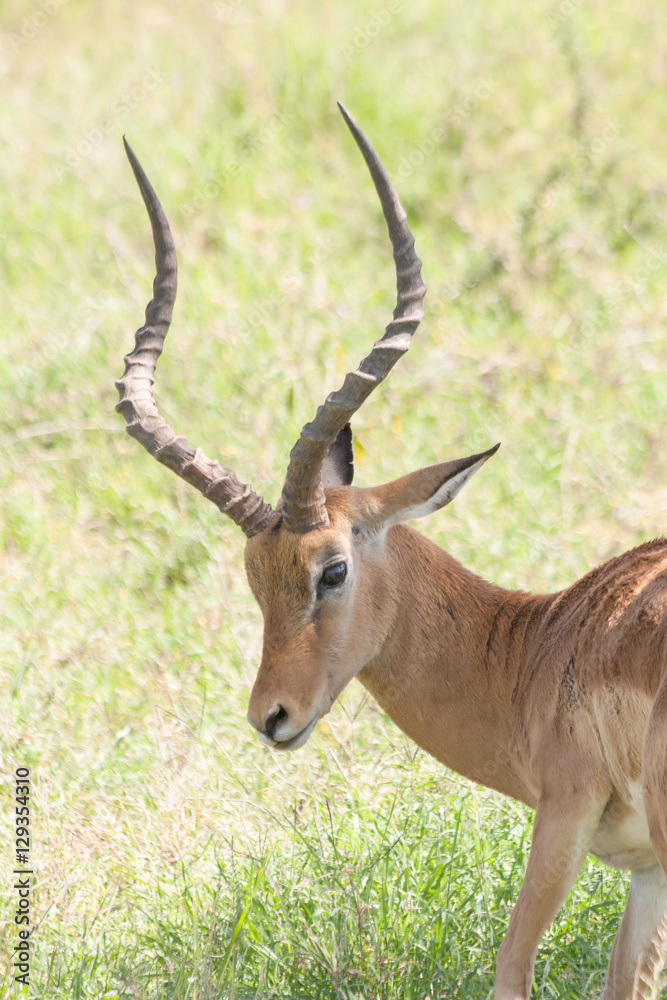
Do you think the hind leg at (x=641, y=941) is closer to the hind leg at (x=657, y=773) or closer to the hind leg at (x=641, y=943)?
the hind leg at (x=641, y=943)

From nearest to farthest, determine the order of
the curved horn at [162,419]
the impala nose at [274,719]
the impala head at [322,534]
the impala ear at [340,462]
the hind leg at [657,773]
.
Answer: the hind leg at [657,773], the impala nose at [274,719], the impala head at [322,534], the curved horn at [162,419], the impala ear at [340,462]

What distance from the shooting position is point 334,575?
4078 mm

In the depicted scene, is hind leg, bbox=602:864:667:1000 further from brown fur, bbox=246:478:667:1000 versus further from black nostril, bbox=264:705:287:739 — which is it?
black nostril, bbox=264:705:287:739

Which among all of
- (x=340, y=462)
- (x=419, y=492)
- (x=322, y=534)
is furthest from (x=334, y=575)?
(x=340, y=462)

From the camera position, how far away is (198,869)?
4.51m

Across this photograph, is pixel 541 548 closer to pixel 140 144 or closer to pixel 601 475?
pixel 601 475

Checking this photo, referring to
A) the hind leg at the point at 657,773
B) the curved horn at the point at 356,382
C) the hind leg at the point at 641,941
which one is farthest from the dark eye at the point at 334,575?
the hind leg at the point at 641,941

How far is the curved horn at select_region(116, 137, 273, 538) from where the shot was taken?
4180 mm

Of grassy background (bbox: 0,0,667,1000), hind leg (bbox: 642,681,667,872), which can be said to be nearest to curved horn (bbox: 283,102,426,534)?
grassy background (bbox: 0,0,667,1000)

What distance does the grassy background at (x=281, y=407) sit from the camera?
4227 mm

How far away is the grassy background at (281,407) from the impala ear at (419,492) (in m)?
1.09

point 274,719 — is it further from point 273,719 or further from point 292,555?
point 292,555

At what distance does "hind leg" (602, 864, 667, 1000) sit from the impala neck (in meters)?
0.43

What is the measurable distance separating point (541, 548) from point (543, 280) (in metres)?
2.91
